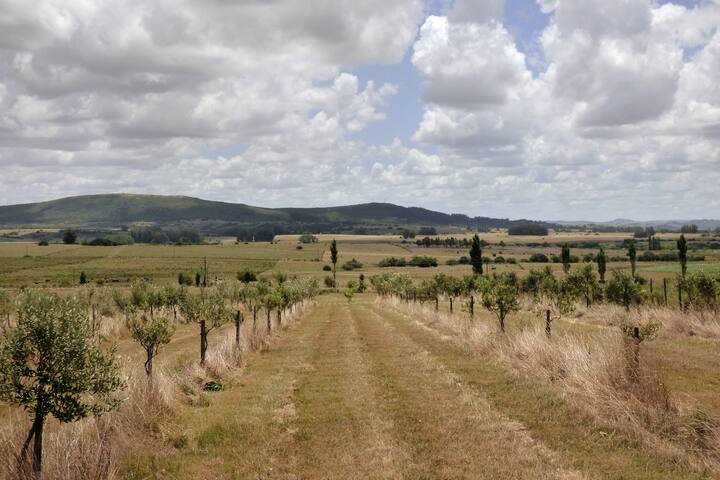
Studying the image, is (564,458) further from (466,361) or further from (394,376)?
(466,361)

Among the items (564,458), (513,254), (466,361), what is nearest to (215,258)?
(513,254)

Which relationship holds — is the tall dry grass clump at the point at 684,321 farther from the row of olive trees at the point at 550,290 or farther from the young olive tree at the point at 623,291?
the young olive tree at the point at 623,291

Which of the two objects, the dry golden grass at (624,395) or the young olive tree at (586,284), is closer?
the dry golden grass at (624,395)

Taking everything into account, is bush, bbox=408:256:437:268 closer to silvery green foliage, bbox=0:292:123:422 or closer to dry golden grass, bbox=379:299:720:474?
dry golden grass, bbox=379:299:720:474

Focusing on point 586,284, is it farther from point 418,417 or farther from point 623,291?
point 418,417

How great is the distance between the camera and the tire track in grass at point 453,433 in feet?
32.6

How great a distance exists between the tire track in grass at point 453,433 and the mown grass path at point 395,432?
0.08 ft

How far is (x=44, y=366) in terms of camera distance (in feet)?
29.1

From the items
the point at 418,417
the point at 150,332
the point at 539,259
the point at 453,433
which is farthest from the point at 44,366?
the point at 539,259

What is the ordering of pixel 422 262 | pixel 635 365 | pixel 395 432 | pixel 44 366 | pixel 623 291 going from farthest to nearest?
1. pixel 422 262
2. pixel 623 291
3. pixel 635 365
4. pixel 395 432
5. pixel 44 366

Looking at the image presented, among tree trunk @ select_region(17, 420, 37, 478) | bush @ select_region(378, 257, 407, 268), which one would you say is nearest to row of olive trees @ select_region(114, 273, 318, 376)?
tree trunk @ select_region(17, 420, 37, 478)

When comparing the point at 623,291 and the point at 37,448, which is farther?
the point at 623,291

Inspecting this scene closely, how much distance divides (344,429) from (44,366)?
6318 millimetres

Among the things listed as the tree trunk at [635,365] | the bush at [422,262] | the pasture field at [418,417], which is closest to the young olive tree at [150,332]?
the pasture field at [418,417]
